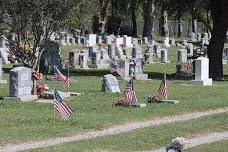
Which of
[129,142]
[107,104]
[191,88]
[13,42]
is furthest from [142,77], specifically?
[129,142]

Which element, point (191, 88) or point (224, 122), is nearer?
point (224, 122)

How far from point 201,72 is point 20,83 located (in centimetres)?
996

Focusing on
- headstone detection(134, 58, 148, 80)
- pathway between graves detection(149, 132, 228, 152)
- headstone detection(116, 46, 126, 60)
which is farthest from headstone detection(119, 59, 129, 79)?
headstone detection(116, 46, 126, 60)

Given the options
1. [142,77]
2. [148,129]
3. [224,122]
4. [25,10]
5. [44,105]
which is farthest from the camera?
[142,77]

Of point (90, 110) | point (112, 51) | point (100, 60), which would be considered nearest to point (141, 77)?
point (100, 60)

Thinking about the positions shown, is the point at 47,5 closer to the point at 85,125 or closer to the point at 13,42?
the point at 13,42

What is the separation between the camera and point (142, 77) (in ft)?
104

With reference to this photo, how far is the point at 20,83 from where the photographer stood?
21.5 metres

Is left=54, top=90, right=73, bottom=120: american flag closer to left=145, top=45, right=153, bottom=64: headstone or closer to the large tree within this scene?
the large tree

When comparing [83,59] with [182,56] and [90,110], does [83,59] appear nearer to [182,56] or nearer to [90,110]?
[182,56]

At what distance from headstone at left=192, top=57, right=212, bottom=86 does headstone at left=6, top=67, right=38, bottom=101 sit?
9.29 meters

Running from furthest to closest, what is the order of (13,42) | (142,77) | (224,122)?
(142,77) → (13,42) → (224,122)

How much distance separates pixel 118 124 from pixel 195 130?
203cm

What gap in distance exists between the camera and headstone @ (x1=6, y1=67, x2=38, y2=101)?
70.4ft
